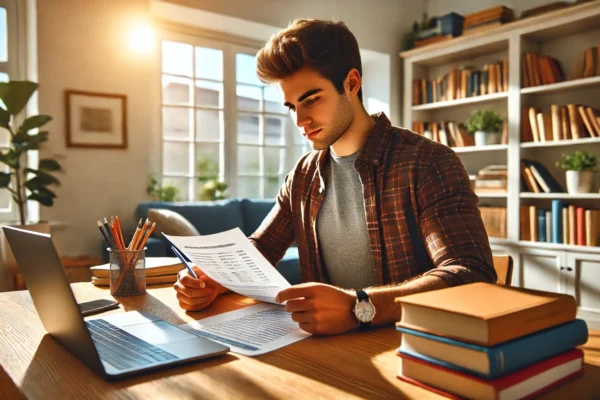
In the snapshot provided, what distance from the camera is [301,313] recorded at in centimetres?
91

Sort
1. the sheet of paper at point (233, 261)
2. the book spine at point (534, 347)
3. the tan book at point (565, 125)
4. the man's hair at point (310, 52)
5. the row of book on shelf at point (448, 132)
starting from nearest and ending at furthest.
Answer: the book spine at point (534, 347)
the sheet of paper at point (233, 261)
the man's hair at point (310, 52)
the tan book at point (565, 125)
the row of book on shelf at point (448, 132)

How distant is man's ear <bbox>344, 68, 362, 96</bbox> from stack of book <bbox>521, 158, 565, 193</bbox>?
2948 mm

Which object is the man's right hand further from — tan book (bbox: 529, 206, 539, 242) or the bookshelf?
tan book (bbox: 529, 206, 539, 242)

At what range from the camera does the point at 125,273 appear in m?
1.27

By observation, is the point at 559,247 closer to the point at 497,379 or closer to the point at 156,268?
the point at 156,268

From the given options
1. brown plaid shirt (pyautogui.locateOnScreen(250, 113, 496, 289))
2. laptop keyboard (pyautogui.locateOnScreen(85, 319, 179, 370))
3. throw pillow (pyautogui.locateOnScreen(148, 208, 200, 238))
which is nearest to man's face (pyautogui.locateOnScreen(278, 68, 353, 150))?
brown plaid shirt (pyautogui.locateOnScreen(250, 113, 496, 289))

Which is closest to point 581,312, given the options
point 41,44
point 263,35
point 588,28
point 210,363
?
point 588,28

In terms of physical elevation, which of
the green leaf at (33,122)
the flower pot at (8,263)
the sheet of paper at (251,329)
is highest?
the green leaf at (33,122)

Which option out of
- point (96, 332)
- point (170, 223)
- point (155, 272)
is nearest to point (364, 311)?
point (96, 332)

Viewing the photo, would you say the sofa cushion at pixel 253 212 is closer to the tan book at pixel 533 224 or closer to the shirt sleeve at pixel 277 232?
the tan book at pixel 533 224

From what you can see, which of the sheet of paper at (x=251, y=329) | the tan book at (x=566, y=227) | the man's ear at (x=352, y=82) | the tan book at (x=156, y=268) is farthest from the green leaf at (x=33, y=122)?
the tan book at (x=566, y=227)

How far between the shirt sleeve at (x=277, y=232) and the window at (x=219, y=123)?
2718 mm

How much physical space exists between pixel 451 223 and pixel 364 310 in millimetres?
370

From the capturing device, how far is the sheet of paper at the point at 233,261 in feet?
3.39
